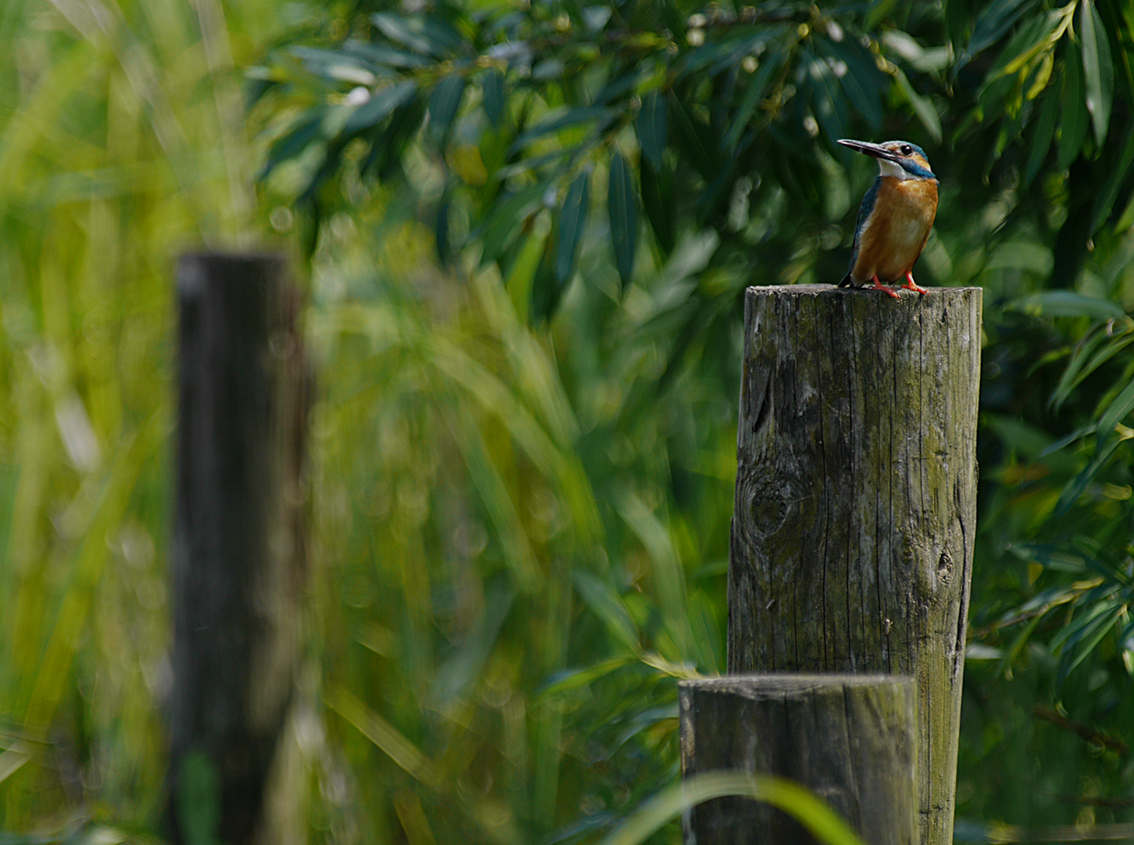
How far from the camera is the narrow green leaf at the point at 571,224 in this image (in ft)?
4.20

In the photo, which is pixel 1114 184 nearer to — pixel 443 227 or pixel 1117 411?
pixel 1117 411

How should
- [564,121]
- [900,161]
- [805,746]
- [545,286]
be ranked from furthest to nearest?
1. [545,286]
2. [564,121]
3. [900,161]
4. [805,746]

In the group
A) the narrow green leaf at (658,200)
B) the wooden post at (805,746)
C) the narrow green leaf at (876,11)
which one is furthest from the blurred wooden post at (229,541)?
the wooden post at (805,746)

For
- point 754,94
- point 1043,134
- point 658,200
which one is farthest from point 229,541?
point 1043,134

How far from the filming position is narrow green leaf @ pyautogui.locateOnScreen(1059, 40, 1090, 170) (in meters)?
1.03

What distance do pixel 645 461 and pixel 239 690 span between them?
0.92 metres

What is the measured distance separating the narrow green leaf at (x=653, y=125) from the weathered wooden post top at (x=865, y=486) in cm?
41

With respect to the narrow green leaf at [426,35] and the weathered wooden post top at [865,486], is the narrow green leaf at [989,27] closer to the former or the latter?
the weathered wooden post top at [865,486]

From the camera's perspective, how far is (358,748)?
2.36 m

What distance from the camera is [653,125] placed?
124 cm

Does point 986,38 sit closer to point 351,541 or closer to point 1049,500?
point 1049,500

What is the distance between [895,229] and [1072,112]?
0.26m

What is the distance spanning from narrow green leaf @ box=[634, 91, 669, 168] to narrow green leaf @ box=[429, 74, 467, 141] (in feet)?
0.75

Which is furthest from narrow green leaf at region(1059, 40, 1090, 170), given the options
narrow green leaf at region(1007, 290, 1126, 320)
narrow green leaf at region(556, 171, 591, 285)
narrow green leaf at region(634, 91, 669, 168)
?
narrow green leaf at region(556, 171, 591, 285)
